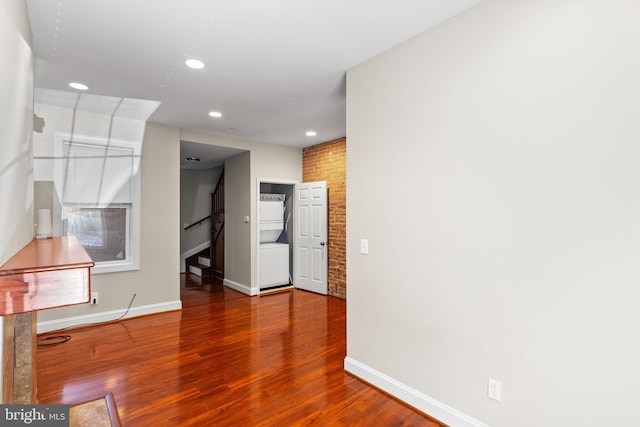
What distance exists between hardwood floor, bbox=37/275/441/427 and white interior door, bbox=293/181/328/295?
4.15 feet

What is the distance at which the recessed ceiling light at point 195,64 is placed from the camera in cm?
261

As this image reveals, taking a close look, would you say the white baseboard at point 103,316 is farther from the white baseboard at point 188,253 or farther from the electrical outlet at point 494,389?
the electrical outlet at point 494,389

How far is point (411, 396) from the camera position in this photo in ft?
7.41

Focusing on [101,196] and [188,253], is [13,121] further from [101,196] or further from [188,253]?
[188,253]

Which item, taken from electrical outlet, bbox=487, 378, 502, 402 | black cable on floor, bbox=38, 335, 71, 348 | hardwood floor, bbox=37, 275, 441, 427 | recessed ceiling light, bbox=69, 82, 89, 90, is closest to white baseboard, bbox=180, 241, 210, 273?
hardwood floor, bbox=37, 275, 441, 427

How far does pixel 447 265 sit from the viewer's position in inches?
81.6

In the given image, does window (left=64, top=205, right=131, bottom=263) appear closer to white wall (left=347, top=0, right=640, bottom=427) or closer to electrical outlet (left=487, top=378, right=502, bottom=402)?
white wall (left=347, top=0, right=640, bottom=427)

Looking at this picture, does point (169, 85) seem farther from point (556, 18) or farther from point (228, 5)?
point (556, 18)

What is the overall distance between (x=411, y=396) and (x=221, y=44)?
9.88ft

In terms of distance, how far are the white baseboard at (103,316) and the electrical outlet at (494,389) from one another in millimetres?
4149

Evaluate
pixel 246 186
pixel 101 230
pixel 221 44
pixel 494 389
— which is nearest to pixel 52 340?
pixel 101 230

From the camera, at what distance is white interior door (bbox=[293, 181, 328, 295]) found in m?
5.41

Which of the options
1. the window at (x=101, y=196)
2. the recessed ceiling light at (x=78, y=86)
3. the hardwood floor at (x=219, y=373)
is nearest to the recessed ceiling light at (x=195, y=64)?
the recessed ceiling light at (x=78, y=86)

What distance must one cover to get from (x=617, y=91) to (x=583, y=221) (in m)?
0.62
